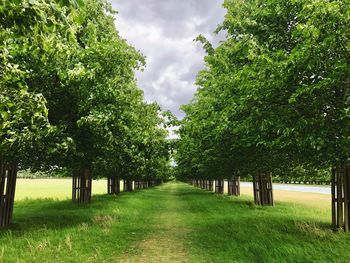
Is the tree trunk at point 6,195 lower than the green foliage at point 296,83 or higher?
lower

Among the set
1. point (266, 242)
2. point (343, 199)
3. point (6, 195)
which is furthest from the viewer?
point (6, 195)

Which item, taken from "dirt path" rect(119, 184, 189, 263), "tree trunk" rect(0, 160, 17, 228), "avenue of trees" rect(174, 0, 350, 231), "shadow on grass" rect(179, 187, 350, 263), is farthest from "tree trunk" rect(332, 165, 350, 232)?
"tree trunk" rect(0, 160, 17, 228)

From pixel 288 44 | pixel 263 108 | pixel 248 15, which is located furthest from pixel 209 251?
pixel 248 15

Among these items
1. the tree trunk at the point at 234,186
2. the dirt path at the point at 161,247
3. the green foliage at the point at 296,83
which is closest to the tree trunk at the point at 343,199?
the green foliage at the point at 296,83

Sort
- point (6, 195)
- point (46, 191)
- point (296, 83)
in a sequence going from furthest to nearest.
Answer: point (46, 191)
point (6, 195)
point (296, 83)

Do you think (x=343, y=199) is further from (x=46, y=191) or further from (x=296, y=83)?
(x=46, y=191)

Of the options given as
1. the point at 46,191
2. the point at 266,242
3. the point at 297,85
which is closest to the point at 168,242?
the point at 266,242

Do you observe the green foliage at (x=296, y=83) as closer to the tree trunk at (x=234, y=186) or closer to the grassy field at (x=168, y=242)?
the grassy field at (x=168, y=242)

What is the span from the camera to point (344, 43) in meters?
9.95

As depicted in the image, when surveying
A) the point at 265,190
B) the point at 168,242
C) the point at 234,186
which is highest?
the point at 265,190

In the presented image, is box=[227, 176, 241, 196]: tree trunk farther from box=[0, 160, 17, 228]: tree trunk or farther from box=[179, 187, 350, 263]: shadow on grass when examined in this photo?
box=[0, 160, 17, 228]: tree trunk

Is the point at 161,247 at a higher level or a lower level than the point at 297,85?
lower

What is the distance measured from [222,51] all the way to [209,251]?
9967 millimetres

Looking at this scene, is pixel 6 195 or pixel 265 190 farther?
pixel 265 190
